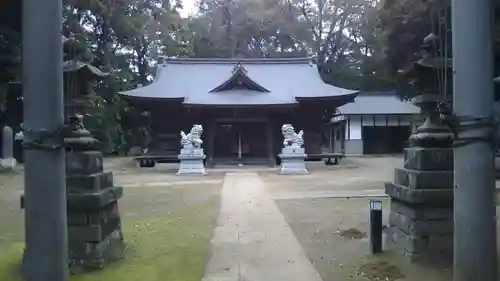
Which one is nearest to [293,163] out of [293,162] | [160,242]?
[293,162]

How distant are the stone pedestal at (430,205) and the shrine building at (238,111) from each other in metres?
18.6

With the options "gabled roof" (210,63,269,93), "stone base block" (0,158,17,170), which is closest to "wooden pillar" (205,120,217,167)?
"gabled roof" (210,63,269,93)

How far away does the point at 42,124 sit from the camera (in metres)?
2.62

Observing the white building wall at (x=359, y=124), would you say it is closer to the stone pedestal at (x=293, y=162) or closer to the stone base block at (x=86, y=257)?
the stone pedestal at (x=293, y=162)

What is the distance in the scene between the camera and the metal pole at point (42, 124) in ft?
8.55

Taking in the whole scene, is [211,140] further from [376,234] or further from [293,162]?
[376,234]

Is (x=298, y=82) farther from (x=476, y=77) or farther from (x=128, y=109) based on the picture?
(x=476, y=77)

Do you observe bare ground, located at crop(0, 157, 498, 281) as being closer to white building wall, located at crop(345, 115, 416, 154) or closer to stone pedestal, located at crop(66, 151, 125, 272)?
stone pedestal, located at crop(66, 151, 125, 272)

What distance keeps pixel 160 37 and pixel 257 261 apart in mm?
34302

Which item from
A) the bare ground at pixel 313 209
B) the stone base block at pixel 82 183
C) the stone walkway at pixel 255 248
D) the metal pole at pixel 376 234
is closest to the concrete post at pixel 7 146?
the bare ground at pixel 313 209

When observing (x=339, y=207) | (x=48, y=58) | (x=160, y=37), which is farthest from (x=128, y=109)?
(x=48, y=58)

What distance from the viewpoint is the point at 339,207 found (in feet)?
35.8

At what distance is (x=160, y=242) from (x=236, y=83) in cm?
1951

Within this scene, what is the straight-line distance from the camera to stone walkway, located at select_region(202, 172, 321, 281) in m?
5.50
